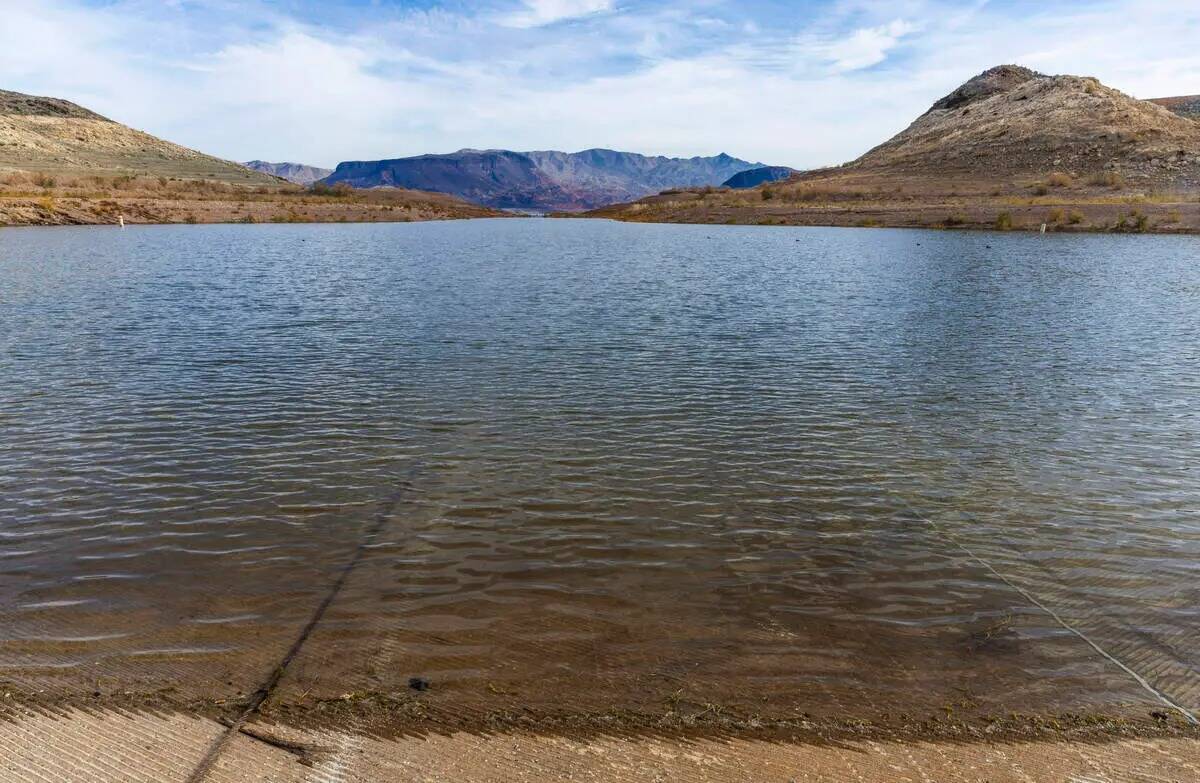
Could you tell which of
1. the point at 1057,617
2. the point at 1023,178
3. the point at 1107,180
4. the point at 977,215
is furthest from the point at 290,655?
the point at 1023,178

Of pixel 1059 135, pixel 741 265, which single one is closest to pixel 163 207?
pixel 741 265

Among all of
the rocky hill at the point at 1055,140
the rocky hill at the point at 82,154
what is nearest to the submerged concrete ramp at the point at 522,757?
the rocky hill at the point at 1055,140

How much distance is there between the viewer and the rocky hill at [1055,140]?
96.7 meters

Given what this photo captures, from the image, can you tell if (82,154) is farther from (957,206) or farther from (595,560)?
(595,560)

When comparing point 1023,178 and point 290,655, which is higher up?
point 1023,178

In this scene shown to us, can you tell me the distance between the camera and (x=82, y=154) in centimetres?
16162

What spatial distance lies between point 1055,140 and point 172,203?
14816 centimetres

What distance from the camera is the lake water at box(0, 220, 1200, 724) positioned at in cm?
661

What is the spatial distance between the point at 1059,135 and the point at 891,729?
140174mm

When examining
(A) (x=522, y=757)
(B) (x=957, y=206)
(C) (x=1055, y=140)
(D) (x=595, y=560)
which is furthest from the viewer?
(C) (x=1055, y=140)

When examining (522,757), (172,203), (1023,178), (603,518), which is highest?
(1023,178)

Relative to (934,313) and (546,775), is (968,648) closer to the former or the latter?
(546,775)

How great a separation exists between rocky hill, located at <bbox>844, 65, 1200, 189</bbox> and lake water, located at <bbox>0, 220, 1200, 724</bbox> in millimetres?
98504

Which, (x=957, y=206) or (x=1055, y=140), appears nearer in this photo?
(x=957, y=206)
